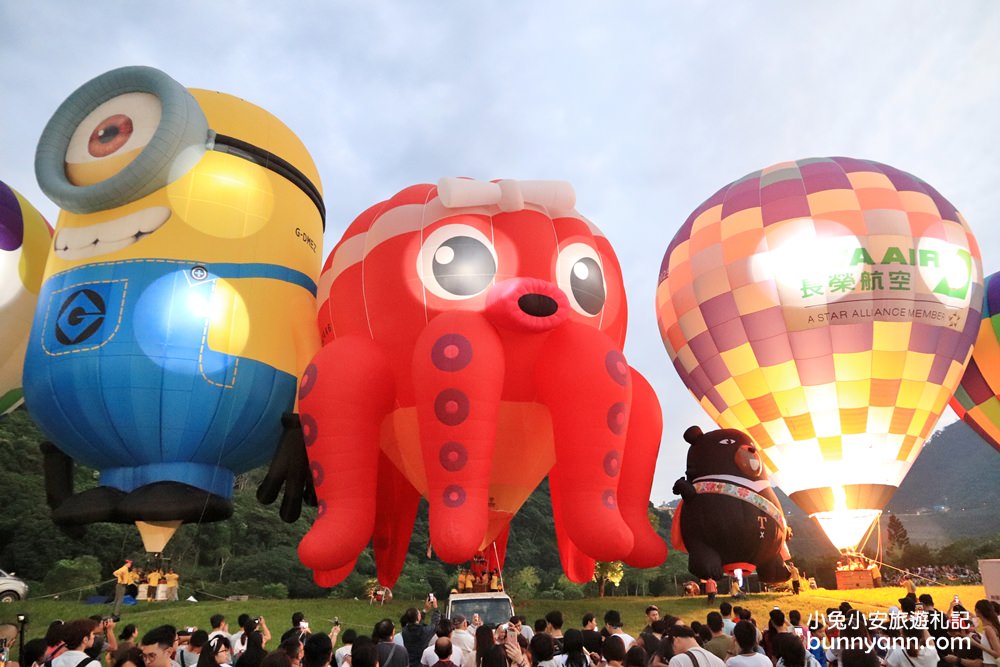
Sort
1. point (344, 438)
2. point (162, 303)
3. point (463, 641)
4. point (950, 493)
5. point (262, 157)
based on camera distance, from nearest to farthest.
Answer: point (463, 641) → point (344, 438) → point (162, 303) → point (262, 157) → point (950, 493)

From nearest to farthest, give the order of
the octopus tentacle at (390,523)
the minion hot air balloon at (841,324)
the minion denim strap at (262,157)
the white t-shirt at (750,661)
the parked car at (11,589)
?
the white t-shirt at (750,661)
the octopus tentacle at (390,523)
the minion denim strap at (262,157)
the minion hot air balloon at (841,324)
the parked car at (11,589)

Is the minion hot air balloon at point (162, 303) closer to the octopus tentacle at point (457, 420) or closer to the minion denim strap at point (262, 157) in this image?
the minion denim strap at point (262, 157)

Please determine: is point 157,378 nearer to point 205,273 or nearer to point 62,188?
point 205,273

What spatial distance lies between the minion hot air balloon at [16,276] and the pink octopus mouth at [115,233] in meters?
1.67

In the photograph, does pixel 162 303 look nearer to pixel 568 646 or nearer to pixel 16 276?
pixel 16 276

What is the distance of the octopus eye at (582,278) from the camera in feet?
24.3

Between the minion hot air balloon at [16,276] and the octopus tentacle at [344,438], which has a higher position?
the minion hot air balloon at [16,276]

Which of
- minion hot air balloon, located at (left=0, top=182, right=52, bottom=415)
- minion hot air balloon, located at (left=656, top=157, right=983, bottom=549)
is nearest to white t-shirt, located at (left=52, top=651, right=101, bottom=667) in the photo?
minion hot air balloon, located at (left=0, top=182, right=52, bottom=415)

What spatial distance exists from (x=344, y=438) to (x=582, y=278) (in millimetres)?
2793

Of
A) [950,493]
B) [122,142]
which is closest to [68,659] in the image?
[122,142]

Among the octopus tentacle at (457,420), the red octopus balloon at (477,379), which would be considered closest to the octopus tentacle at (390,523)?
the red octopus balloon at (477,379)

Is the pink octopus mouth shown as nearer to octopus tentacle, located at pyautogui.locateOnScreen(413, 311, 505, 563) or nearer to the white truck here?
octopus tentacle, located at pyautogui.locateOnScreen(413, 311, 505, 563)

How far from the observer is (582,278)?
7559mm

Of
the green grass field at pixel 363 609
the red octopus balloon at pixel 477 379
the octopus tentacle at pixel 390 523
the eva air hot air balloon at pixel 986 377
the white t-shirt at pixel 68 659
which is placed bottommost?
the green grass field at pixel 363 609
